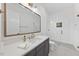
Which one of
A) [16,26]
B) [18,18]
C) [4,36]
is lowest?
[4,36]

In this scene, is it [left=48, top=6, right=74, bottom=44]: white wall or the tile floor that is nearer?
the tile floor

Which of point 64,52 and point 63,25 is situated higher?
point 63,25

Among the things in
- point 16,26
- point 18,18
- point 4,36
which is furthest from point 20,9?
point 4,36

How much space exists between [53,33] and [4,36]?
14.6 ft

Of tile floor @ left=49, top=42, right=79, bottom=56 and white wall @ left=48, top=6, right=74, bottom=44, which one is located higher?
white wall @ left=48, top=6, right=74, bottom=44

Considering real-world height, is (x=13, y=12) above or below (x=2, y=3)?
below

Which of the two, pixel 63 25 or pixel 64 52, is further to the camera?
pixel 63 25

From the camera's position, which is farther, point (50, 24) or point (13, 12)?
point (50, 24)

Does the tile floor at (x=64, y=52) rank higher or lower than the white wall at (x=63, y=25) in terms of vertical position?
lower

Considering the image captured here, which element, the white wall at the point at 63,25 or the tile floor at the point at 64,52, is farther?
the white wall at the point at 63,25

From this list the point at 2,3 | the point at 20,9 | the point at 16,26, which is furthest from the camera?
the point at 20,9

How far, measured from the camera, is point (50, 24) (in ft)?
18.8

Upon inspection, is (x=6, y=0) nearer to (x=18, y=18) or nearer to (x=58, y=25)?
(x=18, y=18)

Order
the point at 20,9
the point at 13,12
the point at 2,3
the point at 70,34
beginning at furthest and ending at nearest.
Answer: the point at 70,34, the point at 20,9, the point at 13,12, the point at 2,3
